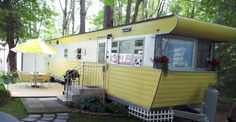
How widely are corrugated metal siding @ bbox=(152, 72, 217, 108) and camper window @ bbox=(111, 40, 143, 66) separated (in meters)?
1.04

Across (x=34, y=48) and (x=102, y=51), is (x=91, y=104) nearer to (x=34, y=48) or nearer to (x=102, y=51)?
(x=102, y=51)

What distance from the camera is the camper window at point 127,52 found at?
7337mm

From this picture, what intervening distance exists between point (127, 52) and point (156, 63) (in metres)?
1.39

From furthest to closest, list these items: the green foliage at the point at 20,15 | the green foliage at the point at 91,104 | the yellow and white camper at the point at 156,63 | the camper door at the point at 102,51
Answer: the green foliage at the point at 20,15
the camper door at the point at 102,51
the green foliage at the point at 91,104
the yellow and white camper at the point at 156,63

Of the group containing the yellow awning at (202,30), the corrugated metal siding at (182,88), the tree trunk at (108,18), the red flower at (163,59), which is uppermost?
the tree trunk at (108,18)

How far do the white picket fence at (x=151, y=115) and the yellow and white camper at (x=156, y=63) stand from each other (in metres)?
0.19

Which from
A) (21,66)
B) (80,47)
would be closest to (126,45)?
(80,47)

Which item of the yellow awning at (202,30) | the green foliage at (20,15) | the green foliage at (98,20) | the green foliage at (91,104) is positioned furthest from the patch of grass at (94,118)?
the green foliage at (98,20)

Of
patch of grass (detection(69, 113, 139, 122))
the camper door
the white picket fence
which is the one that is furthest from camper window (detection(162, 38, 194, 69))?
the camper door

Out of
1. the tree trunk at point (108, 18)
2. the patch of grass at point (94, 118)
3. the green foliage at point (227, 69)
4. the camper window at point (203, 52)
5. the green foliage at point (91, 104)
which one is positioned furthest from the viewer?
the tree trunk at point (108, 18)

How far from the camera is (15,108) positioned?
759 cm

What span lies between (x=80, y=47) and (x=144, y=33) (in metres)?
5.04

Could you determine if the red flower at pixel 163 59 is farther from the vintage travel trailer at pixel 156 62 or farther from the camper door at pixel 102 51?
the camper door at pixel 102 51

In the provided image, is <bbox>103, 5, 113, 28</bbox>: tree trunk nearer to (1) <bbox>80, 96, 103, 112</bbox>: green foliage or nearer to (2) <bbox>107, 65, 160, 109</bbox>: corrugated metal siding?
(2) <bbox>107, 65, 160, 109</bbox>: corrugated metal siding
